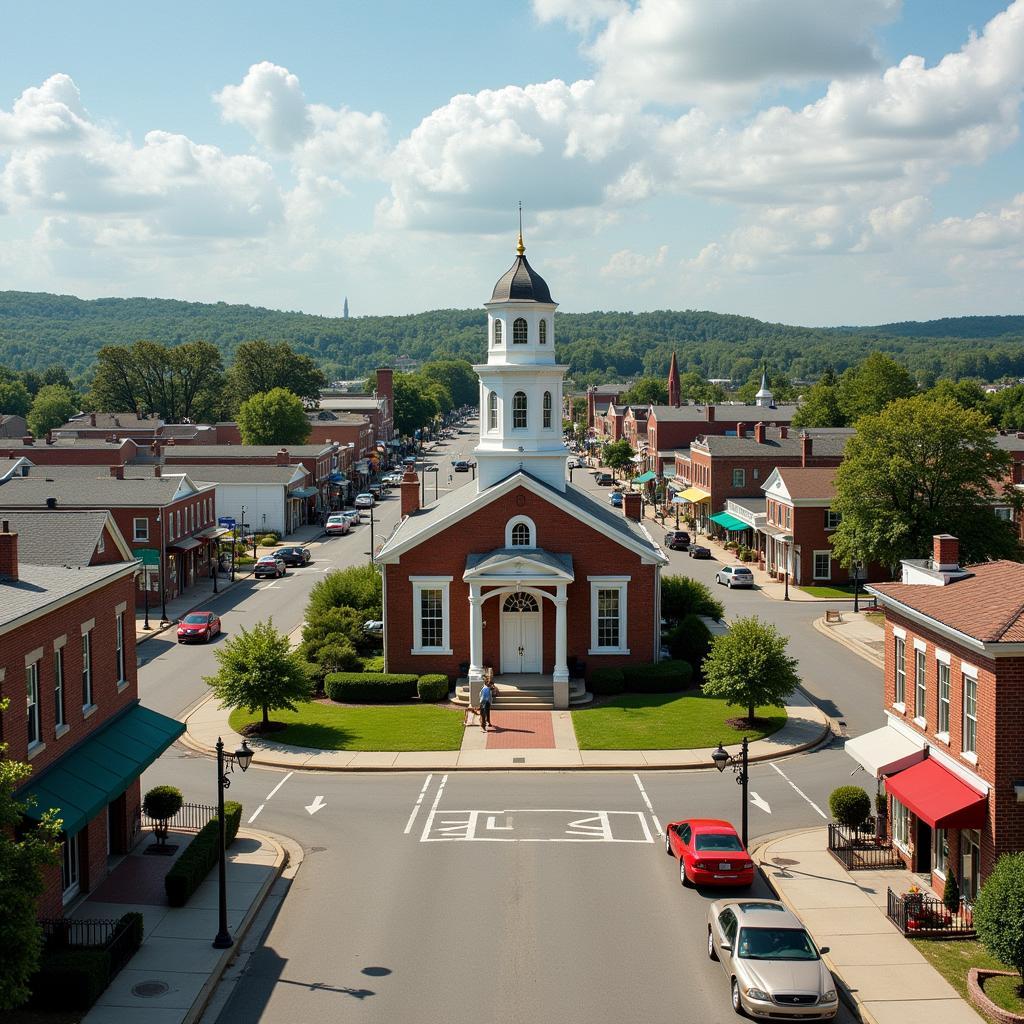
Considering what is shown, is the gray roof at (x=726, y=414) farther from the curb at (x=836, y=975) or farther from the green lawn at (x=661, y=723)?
the curb at (x=836, y=975)

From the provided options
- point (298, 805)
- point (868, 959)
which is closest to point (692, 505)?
point (298, 805)

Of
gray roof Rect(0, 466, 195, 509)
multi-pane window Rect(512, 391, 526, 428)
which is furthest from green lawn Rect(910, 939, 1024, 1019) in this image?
gray roof Rect(0, 466, 195, 509)

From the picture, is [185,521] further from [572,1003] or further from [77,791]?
[572,1003]

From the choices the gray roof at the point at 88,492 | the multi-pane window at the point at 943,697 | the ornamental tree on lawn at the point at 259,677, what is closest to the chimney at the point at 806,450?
the gray roof at the point at 88,492

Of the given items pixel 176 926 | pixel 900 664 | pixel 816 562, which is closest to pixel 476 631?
pixel 900 664

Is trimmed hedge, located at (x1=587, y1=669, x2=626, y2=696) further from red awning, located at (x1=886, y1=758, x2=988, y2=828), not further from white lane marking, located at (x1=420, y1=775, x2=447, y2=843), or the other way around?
red awning, located at (x1=886, y1=758, x2=988, y2=828)

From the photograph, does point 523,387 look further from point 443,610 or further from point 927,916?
point 927,916
